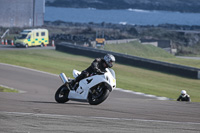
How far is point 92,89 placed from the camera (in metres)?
12.1

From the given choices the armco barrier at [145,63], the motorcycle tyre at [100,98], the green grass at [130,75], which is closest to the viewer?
the motorcycle tyre at [100,98]

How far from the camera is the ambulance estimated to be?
161 ft

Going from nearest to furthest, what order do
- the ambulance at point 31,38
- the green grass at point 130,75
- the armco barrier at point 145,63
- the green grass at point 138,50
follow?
1. the green grass at point 130,75
2. the armco barrier at point 145,63
3. the ambulance at point 31,38
4. the green grass at point 138,50

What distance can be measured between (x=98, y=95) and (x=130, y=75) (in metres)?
19.9

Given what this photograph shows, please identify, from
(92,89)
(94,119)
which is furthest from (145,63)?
(94,119)

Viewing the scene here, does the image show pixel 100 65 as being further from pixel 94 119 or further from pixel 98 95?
pixel 94 119

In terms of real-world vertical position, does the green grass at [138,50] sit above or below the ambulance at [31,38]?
below

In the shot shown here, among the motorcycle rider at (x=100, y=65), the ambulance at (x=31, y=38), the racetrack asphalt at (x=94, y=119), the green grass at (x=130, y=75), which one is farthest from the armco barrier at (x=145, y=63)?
the motorcycle rider at (x=100, y=65)

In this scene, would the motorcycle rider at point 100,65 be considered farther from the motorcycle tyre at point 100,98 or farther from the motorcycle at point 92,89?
the motorcycle tyre at point 100,98

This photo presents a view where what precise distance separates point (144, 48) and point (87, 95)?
47.6m

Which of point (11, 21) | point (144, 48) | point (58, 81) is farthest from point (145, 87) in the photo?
point (11, 21)

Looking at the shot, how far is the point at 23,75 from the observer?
27.2 metres

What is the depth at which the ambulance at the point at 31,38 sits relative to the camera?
49.1 metres

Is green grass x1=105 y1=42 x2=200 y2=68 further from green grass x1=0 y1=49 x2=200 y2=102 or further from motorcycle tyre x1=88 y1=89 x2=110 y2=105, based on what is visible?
motorcycle tyre x1=88 y1=89 x2=110 y2=105
